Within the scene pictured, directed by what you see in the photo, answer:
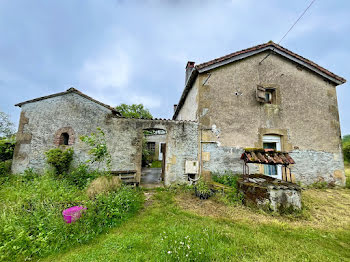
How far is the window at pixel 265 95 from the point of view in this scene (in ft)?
22.0

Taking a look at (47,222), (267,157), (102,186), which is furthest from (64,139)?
(267,157)

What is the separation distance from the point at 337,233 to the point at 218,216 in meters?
2.47

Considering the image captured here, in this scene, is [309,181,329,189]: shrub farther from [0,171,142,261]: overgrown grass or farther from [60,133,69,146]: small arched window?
[60,133,69,146]: small arched window

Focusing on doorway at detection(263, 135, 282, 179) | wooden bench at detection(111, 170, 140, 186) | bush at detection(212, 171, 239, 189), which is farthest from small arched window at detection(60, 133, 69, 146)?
doorway at detection(263, 135, 282, 179)

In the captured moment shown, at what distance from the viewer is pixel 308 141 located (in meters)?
6.89

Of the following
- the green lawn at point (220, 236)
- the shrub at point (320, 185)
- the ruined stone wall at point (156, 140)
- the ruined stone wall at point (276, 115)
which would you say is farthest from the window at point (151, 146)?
the shrub at point (320, 185)

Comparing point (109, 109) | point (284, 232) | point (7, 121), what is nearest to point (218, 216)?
point (284, 232)

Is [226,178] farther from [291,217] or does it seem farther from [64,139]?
[64,139]

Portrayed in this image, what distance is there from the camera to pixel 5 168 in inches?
233

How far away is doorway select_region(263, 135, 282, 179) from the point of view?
6.75 meters

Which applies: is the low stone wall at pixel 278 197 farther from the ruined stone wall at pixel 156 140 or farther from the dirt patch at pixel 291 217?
the ruined stone wall at pixel 156 140

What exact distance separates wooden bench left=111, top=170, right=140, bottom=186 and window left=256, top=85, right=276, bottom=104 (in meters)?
6.55

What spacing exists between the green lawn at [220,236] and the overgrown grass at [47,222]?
253 mm

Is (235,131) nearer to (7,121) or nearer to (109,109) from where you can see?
(109,109)
